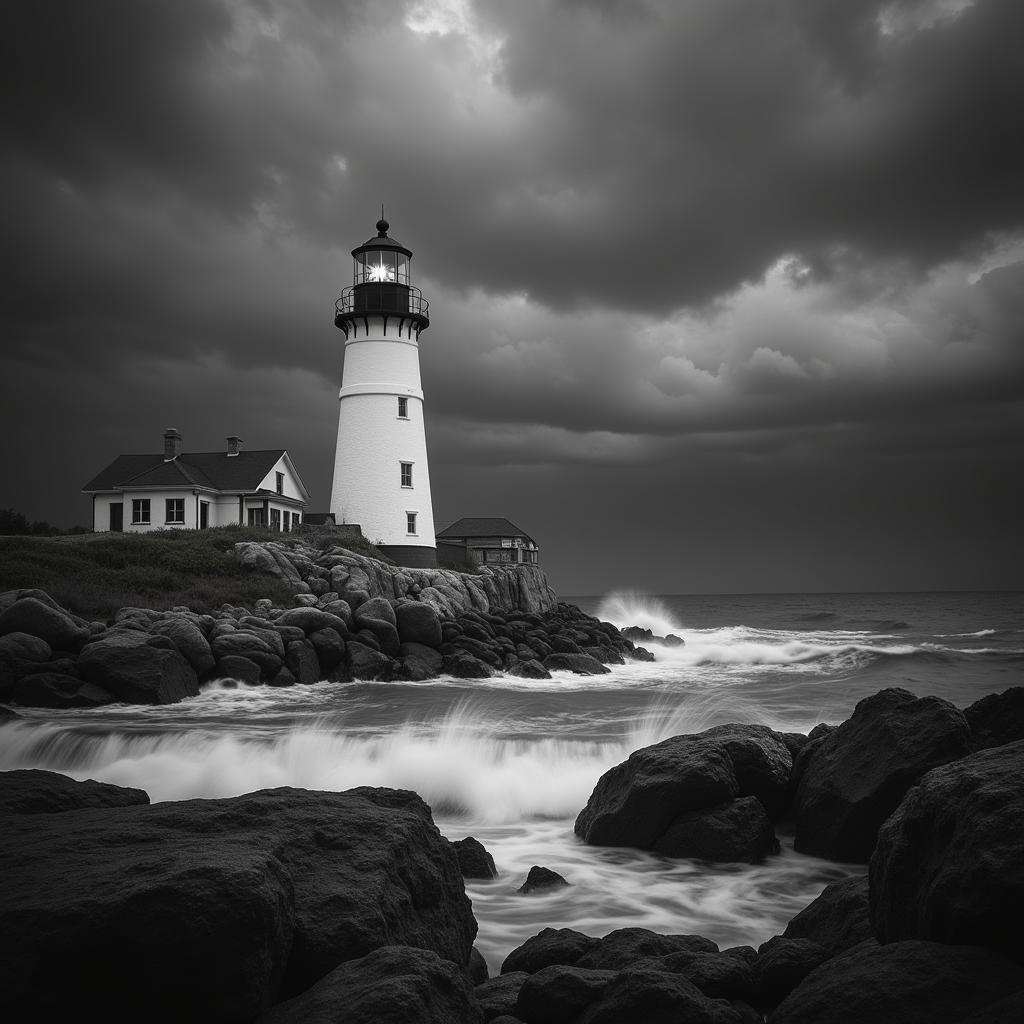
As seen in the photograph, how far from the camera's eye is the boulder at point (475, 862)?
609 centimetres

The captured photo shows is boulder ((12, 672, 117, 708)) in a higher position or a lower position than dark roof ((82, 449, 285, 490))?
lower

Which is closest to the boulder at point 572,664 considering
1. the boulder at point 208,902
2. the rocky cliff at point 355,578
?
the rocky cliff at point 355,578

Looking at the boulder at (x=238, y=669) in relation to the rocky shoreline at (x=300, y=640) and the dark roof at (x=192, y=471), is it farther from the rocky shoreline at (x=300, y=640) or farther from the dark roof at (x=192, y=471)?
the dark roof at (x=192, y=471)

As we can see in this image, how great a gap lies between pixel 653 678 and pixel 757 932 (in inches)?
632

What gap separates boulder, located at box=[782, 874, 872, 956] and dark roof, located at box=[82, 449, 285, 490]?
104ft

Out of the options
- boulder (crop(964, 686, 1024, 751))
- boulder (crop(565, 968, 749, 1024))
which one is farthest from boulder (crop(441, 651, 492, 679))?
boulder (crop(565, 968, 749, 1024))

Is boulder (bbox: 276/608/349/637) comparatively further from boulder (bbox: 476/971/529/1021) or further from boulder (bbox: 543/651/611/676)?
boulder (bbox: 476/971/529/1021)

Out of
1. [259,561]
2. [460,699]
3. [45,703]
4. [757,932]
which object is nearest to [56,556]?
[259,561]

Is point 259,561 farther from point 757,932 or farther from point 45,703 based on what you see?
point 757,932

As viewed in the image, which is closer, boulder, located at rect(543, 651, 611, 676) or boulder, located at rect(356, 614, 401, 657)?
boulder, located at rect(356, 614, 401, 657)

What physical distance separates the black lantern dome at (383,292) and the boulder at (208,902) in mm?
27368

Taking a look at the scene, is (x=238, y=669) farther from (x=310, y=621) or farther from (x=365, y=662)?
(x=365, y=662)

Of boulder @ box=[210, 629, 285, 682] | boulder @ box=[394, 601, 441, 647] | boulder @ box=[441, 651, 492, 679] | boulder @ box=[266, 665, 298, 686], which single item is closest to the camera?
boulder @ box=[210, 629, 285, 682]

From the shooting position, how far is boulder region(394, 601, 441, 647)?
19.9 m
